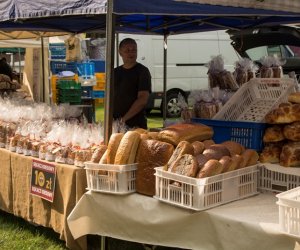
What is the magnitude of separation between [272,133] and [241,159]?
1.16ft

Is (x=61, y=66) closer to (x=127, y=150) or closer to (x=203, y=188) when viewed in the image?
(x=127, y=150)

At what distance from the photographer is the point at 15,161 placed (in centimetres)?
401

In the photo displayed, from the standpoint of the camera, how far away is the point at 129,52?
490 centimetres

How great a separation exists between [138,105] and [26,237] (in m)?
1.58

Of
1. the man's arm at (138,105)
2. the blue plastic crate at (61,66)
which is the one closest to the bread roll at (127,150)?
the man's arm at (138,105)

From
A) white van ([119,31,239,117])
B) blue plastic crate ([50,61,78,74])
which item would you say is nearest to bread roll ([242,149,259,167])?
white van ([119,31,239,117])

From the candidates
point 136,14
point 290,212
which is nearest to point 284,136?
point 290,212

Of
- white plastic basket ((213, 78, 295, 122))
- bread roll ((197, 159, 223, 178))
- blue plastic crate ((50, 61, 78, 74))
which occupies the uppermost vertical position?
blue plastic crate ((50, 61, 78, 74))

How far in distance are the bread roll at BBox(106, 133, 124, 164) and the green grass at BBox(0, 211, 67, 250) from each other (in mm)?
1248

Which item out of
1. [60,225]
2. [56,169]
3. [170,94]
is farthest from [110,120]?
[170,94]

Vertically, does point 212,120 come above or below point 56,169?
above

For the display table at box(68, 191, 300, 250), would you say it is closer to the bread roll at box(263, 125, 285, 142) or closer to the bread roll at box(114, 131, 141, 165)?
the bread roll at box(114, 131, 141, 165)

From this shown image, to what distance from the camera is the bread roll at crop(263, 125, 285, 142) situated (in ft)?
9.68

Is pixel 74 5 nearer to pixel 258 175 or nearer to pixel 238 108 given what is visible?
pixel 238 108
